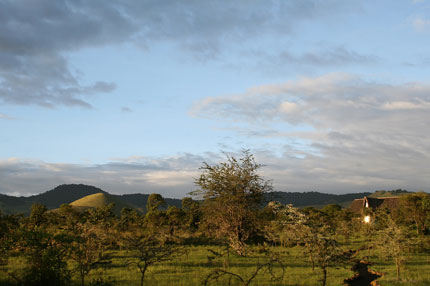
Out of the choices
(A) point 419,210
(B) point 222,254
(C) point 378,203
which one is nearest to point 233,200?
(B) point 222,254

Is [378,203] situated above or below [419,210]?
below

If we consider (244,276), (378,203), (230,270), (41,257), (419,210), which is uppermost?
(41,257)

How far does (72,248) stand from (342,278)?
16695 mm

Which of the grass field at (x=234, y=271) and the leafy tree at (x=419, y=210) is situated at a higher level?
the leafy tree at (x=419, y=210)

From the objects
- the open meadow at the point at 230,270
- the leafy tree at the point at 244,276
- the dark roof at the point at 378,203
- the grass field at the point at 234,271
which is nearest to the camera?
the leafy tree at the point at 244,276

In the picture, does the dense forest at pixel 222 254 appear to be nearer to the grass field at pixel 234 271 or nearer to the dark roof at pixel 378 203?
the grass field at pixel 234 271

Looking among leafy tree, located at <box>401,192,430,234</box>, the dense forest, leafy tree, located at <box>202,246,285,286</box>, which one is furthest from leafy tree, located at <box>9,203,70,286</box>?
leafy tree, located at <box>401,192,430,234</box>

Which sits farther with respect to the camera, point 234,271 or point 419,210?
point 419,210

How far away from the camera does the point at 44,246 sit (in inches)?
690

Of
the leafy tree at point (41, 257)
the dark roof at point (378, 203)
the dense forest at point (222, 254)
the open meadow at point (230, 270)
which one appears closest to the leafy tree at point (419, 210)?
the dense forest at point (222, 254)

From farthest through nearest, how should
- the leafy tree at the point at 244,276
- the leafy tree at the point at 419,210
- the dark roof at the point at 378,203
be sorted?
the dark roof at the point at 378,203
the leafy tree at the point at 419,210
the leafy tree at the point at 244,276

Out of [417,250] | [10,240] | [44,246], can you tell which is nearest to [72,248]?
[44,246]

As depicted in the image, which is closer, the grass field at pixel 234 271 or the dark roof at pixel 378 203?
the grass field at pixel 234 271

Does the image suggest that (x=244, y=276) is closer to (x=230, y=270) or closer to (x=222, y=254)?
(x=230, y=270)
